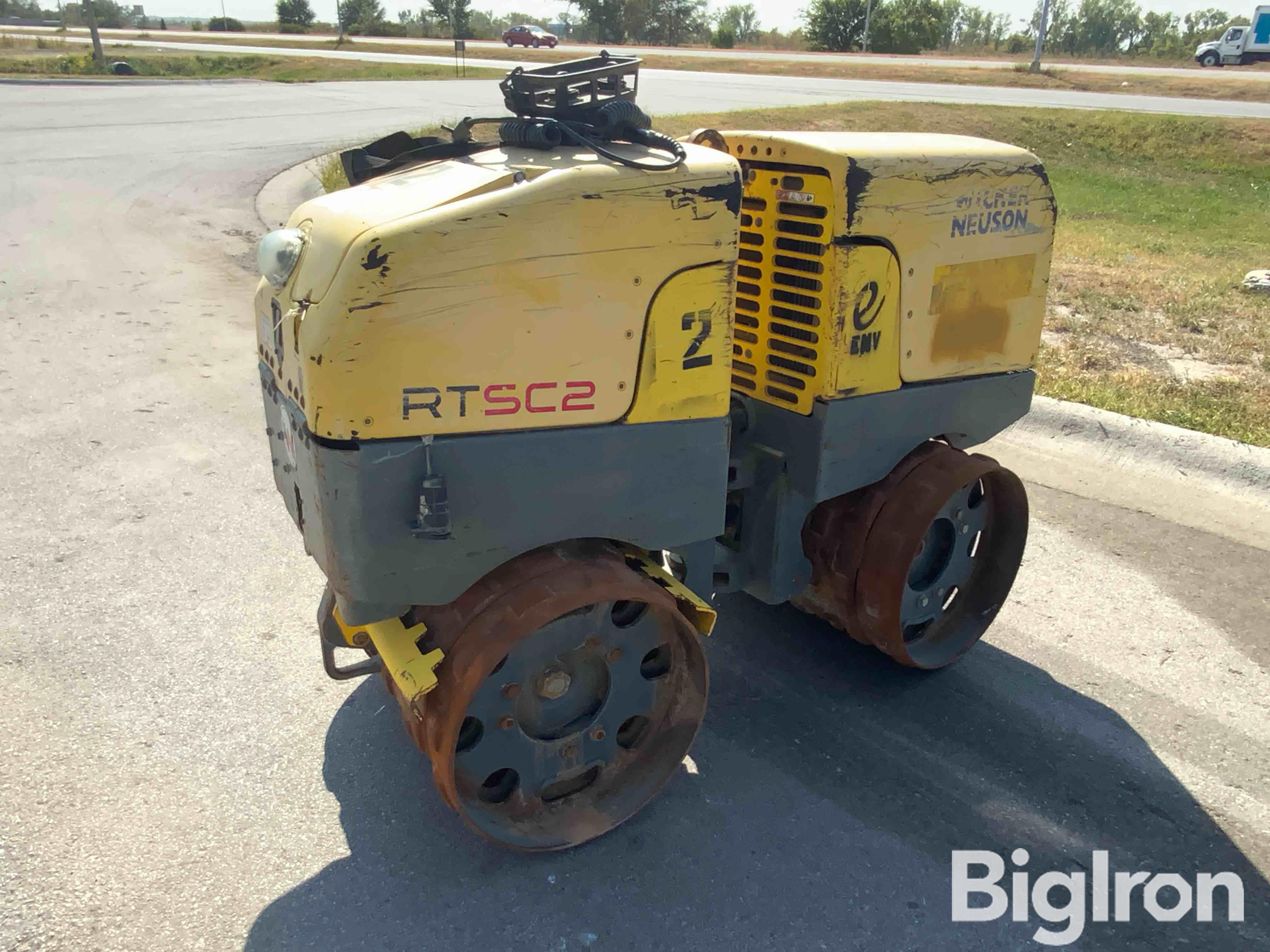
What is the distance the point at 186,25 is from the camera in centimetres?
8356

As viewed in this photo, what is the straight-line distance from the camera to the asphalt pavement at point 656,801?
105 inches

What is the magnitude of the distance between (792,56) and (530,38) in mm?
14585

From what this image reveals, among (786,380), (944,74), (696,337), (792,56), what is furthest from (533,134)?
(792,56)

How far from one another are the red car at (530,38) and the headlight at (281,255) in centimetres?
4864

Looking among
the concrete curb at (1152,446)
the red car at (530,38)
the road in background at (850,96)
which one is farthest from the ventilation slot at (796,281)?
the red car at (530,38)

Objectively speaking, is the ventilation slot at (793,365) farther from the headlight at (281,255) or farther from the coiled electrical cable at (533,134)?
the headlight at (281,255)

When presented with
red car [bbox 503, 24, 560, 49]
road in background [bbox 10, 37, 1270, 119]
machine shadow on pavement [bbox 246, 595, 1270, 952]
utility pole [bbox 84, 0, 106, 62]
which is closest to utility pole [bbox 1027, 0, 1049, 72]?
road in background [bbox 10, 37, 1270, 119]

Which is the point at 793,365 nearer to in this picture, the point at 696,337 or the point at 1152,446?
the point at 696,337

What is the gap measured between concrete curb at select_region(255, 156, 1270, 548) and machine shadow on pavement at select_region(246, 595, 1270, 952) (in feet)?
6.57

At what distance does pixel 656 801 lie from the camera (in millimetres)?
3102

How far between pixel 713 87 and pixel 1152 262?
17078 millimetres

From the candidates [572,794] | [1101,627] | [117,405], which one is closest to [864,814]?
[572,794]

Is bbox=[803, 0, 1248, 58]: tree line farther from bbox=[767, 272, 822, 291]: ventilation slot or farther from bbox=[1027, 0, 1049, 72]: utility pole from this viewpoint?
bbox=[767, 272, 822, 291]: ventilation slot

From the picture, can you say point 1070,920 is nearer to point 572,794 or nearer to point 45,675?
point 572,794
